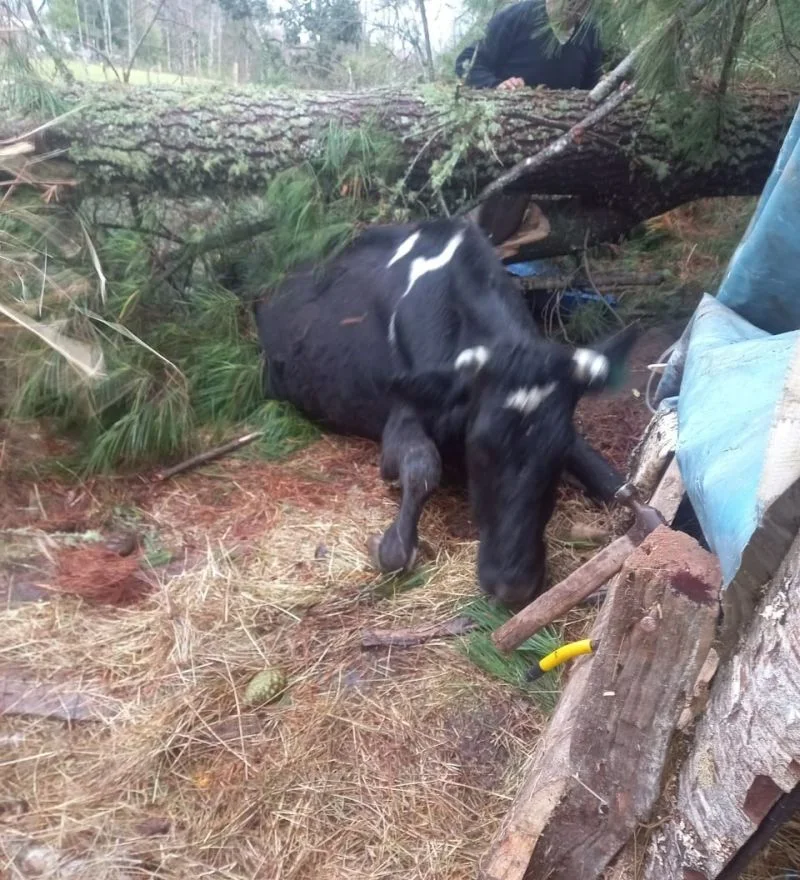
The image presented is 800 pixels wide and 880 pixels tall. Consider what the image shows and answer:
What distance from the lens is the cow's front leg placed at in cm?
339

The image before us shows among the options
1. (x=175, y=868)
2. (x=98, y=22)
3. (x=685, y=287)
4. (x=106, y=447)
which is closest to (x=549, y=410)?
(x=175, y=868)

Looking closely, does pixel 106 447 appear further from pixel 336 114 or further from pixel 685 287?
pixel 685 287

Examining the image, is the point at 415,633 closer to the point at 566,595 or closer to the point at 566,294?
the point at 566,595

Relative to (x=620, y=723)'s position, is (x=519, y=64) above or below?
above

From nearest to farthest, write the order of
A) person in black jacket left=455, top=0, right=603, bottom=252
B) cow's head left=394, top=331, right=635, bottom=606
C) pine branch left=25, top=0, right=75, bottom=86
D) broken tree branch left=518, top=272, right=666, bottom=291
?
cow's head left=394, top=331, right=635, bottom=606 → pine branch left=25, top=0, right=75, bottom=86 → person in black jacket left=455, top=0, right=603, bottom=252 → broken tree branch left=518, top=272, right=666, bottom=291

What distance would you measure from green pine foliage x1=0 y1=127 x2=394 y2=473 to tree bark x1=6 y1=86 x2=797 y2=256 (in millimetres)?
201

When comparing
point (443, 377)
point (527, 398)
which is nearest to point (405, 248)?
point (443, 377)

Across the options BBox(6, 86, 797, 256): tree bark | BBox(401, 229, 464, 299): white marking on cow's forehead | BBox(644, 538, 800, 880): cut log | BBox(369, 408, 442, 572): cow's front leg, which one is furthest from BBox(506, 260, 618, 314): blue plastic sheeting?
BBox(644, 538, 800, 880): cut log

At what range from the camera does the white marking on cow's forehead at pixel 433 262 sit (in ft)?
13.3

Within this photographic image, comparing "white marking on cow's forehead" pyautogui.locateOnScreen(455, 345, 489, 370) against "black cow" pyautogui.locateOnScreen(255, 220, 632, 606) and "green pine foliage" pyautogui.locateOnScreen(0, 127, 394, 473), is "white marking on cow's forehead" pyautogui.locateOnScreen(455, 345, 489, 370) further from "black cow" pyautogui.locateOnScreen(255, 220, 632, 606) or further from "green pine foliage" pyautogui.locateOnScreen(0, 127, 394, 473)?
"green pine foliage" pyautogui.locateOnScreen(0, 127, 394, 473)

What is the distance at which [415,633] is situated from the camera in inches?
122

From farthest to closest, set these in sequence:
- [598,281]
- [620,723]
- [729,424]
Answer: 1. [598,281]
2. [729,424]
3. [620,723]

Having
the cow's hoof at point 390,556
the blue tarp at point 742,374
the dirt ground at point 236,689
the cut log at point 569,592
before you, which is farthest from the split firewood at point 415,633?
the blue tarp at point 742,374

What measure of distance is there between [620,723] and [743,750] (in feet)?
0.91
